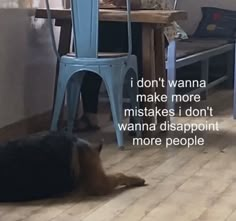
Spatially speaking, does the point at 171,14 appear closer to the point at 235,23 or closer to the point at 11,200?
the point at 11,200

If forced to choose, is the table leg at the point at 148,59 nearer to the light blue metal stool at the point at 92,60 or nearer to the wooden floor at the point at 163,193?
the light blue metal stool at the point at 92,60

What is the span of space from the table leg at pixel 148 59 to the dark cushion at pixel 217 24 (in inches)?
71.9

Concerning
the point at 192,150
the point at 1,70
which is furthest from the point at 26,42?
the point at 192,150

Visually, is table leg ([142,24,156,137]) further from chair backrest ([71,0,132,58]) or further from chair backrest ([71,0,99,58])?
chair backrest ([71,0,99,58])

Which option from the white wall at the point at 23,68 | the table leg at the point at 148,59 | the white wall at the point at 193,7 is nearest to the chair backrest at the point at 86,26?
the table leg at the point at 148,59

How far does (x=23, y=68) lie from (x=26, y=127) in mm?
308

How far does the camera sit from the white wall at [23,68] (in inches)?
126

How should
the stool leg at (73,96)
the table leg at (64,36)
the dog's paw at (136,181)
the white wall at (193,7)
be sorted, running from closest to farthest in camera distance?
the dog's paw at (136,181) → the stool leg at (73,96) → the table leg at (64,36) → the white wall at (193,7)

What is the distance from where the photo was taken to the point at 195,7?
543 cm

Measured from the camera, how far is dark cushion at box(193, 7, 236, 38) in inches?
203

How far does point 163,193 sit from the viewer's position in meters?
2.51

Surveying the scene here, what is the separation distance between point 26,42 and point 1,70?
300 millimetres

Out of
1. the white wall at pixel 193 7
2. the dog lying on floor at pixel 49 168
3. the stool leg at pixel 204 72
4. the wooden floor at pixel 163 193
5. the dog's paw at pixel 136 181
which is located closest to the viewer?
the wooden floor at pixel 163 193

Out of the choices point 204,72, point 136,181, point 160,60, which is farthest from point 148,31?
point 204,72
